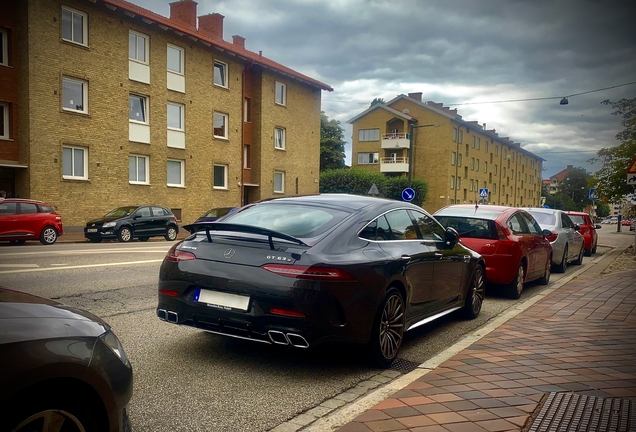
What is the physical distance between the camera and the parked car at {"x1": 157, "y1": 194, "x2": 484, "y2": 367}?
4320mm

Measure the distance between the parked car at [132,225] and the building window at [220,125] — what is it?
10686 millimetres

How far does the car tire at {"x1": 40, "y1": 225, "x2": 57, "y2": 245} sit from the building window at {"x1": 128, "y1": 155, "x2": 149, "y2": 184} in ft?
27.6

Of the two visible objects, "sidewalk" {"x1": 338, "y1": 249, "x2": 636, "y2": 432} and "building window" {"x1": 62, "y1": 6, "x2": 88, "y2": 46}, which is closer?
"sidewalk" {"x1": 338, "y1": 249, "x2": 636, "y2": 432}

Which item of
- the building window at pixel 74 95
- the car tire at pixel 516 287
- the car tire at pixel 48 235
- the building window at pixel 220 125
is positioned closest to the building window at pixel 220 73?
the building window at pixel 220 125

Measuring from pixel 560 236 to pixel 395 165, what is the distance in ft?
157

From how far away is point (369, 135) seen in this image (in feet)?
212

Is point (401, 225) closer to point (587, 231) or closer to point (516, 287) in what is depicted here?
point (516, 287)

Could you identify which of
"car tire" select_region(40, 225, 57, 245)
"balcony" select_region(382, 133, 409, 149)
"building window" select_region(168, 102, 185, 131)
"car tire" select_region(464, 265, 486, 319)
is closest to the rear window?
"car tire" select_region(464, 265, 486, 319)

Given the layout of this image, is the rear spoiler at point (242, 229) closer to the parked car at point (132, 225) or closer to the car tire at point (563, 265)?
the car tire at point (563, 265)

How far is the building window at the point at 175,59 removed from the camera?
29.9 meters

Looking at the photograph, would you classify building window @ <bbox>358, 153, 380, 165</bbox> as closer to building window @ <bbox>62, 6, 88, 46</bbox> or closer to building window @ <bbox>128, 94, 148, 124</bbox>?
building window @ <bbox>128, 94, 148, 124</bbox>

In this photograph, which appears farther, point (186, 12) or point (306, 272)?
point (186, 12)

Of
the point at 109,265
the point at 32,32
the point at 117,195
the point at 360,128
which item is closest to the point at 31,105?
the point at 32,32

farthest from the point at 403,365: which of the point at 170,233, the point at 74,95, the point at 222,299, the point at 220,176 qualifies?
the point at 220,176
